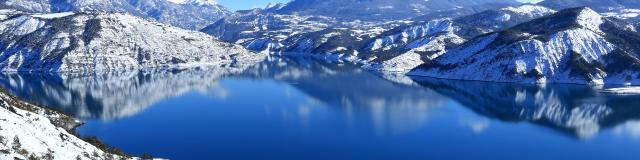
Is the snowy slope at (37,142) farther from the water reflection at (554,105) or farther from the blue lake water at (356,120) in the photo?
the water reflection at (554,105)

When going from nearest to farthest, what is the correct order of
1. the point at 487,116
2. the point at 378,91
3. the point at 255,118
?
the point at 255,118 < the point at 487,116 < the point at 378,91

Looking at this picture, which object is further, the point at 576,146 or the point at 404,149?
the point at 576,146

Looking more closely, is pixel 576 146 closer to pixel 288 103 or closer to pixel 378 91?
pixel 288 103

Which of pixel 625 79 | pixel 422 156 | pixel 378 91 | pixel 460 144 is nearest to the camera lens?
pixel 422 156

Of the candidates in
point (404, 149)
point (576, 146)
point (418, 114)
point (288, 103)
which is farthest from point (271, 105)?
point (576, 146)

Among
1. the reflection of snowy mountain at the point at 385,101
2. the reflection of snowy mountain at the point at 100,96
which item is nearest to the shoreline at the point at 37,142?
the reflection of snowy mountain at the point at 385,101
